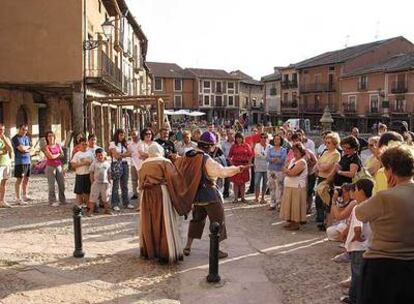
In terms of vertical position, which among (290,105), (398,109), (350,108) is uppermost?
(290,105)

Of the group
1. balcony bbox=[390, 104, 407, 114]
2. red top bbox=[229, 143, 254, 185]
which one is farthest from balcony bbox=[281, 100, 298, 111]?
red top bbox=[229, 143, 254, 185]

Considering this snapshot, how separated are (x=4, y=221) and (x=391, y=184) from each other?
A: 755 cm

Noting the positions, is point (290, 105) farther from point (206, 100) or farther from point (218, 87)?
point (206, 100)

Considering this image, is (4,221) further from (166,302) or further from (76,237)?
(166,302)

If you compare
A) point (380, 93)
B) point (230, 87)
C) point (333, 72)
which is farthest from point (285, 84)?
point (380, 93)

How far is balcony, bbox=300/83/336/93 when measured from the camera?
198ft

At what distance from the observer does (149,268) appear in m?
6.35

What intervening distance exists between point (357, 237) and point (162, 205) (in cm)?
251

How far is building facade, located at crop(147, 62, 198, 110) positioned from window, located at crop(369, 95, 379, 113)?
35027mm

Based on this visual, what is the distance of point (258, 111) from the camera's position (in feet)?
303

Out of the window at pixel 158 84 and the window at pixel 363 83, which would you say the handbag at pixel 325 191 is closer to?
the window at pixel 363 83

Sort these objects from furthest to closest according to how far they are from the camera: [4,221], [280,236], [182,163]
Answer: [4,221] → [280,236] → [182,163]

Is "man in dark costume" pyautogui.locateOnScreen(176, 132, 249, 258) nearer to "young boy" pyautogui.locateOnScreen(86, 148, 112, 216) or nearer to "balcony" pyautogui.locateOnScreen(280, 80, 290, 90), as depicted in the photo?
"young boy" pyautogui.locateOnScreen(86, 148, 112, 216)

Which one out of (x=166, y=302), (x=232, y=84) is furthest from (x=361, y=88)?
(x=166, y=302)
